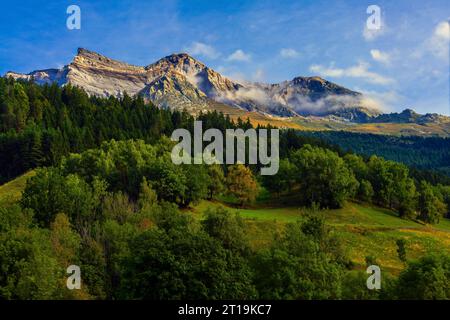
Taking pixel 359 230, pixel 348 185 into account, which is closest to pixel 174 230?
pixel 359 230

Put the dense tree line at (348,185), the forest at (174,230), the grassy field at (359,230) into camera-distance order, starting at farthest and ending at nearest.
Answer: the dense tree line at (348,185), the grassy field at (359,230), the forest at (174,230)

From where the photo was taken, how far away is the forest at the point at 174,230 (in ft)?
151

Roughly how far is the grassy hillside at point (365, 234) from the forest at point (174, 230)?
5729mm

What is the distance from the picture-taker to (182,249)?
4844cm

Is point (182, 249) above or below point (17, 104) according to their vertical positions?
below

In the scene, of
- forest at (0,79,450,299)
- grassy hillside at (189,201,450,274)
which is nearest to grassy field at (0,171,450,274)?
grassy hillside at (189,201,450,274)

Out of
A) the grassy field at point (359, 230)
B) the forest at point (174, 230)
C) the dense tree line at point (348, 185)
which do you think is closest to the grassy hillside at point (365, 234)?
the grassy field at point (359, 230)

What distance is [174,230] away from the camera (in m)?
50.9

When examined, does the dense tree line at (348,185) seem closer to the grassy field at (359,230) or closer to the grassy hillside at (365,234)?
the grassy field at (359,230)

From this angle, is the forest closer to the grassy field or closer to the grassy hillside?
the grassy field

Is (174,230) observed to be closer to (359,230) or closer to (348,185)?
(359,230)
